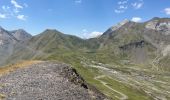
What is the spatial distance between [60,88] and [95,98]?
763 centimetres

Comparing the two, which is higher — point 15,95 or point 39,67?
point 39,67

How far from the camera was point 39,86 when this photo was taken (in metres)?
47.3

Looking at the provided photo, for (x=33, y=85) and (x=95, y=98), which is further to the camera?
(x=95, y=98)

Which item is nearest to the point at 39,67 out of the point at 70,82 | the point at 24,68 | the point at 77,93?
the point at 24,68

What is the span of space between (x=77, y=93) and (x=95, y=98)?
461cm

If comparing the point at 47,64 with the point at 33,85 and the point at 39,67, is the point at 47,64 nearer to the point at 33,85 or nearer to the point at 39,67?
the point at 39,67

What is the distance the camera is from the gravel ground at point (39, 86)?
43750 millimetres

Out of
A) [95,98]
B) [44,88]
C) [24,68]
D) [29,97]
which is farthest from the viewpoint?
[24,68]

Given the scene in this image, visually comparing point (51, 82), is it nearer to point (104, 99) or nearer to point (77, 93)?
point (77, 93)

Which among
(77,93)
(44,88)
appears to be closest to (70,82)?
(77,93)

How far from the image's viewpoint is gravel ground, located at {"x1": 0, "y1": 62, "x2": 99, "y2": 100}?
4375 cm

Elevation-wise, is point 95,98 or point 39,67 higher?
point 39,67

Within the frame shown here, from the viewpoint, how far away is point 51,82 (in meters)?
49.7

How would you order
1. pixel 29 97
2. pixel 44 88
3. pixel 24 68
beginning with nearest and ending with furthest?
pixel 29 97 → pixel 44 88 → pixel 24 68
